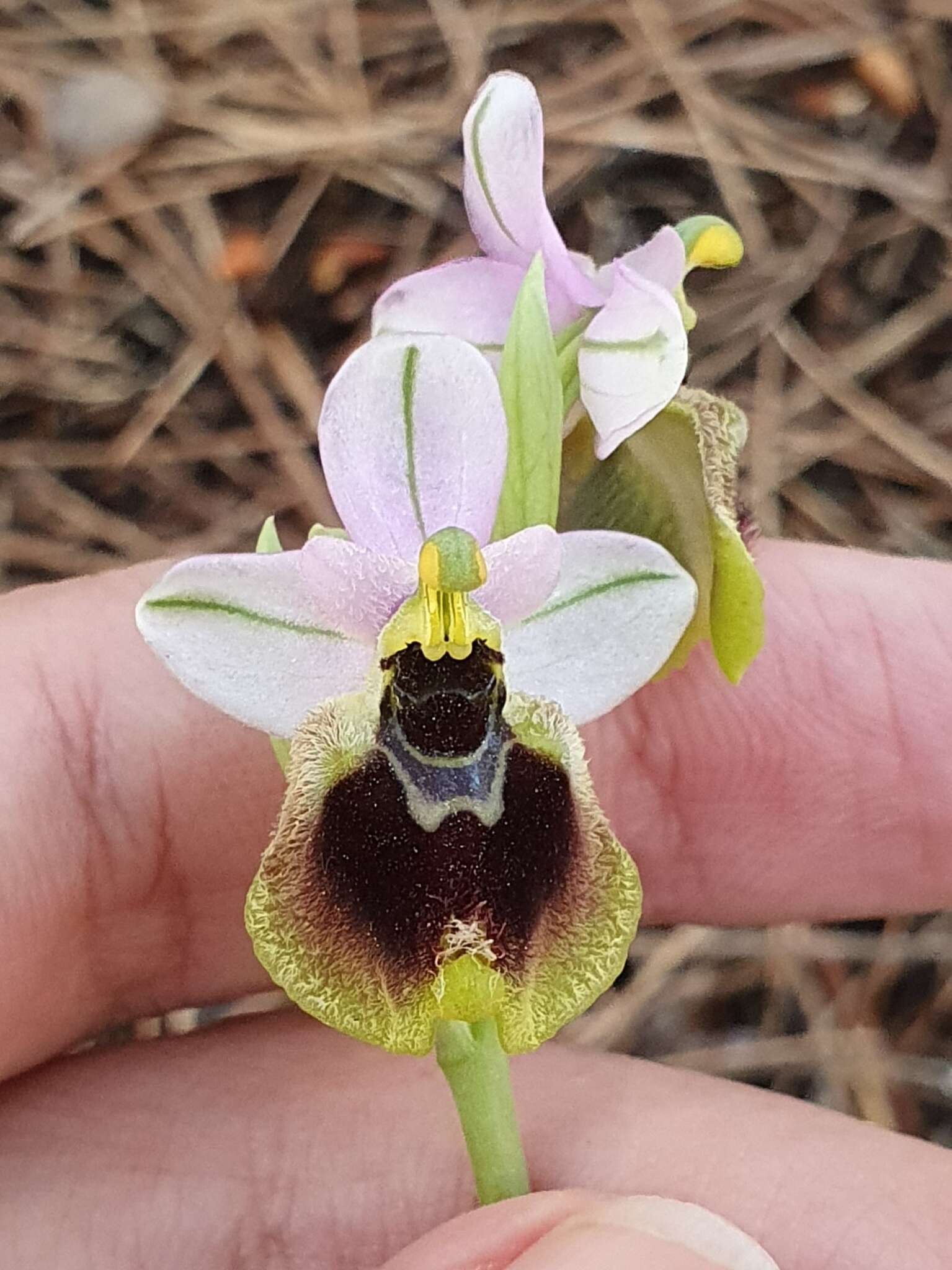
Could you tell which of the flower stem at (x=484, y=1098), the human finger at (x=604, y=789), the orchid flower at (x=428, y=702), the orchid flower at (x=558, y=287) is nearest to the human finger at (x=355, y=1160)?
the human finger at (x=604, y=789)

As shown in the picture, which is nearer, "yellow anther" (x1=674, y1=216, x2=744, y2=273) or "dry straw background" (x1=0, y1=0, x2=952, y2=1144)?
"yellow anther" (x1=674, y1=216, x2=744, y2=273)

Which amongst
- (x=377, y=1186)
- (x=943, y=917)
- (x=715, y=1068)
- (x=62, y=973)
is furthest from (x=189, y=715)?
(x=943, y=917)

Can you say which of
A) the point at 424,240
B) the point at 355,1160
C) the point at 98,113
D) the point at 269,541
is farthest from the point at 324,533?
the point at 98,113

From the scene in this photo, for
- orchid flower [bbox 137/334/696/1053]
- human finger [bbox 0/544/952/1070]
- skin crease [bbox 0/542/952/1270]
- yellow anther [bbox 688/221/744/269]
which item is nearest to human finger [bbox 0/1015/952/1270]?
skin crease [bbox 0/542/952/1270]

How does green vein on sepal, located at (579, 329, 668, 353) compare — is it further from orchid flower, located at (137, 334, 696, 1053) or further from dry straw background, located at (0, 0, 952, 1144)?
dry straw background, located at (0, 0, 952, 1144)

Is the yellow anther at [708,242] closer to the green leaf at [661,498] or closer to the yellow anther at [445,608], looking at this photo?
the green leaf at [661,498]

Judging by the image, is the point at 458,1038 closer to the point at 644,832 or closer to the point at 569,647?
the point at 569,647
